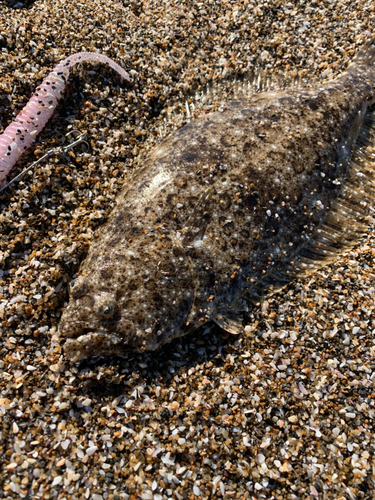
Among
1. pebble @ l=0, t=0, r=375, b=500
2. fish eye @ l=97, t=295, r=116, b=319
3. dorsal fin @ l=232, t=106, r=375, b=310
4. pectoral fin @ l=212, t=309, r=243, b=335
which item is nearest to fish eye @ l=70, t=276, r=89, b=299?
fish eye @ l=97, t=295, r=116, b=319

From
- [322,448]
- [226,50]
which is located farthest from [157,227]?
[226,50]

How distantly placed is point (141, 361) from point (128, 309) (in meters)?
Result: 0.48

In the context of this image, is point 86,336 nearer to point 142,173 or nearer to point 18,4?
point 142,173

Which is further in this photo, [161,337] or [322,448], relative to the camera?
[161,337]

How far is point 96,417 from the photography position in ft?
9.14

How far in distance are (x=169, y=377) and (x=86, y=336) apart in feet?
2.62

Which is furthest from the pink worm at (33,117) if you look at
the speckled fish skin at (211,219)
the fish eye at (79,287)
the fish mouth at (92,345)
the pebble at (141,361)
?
the fish mouth at (92,345)

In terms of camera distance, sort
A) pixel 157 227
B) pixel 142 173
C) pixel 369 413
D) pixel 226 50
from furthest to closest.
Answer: pixel 226 50, pixel 142 173, pixel 157 227, pixel 369 413

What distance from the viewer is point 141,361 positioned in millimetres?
3059

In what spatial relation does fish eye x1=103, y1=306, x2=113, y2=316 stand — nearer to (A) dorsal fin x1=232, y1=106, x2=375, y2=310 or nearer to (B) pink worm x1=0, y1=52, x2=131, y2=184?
(A) dorsal fin x1=232, y1=106, x2=375, y2=310

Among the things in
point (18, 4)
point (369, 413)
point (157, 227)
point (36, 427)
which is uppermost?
point (18, 4)

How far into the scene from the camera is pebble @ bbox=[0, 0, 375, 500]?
104 inches

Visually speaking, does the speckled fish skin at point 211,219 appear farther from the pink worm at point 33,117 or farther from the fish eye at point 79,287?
the pink worm at point 33,117

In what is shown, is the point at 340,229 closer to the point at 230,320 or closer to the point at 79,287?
the point at 230,320
